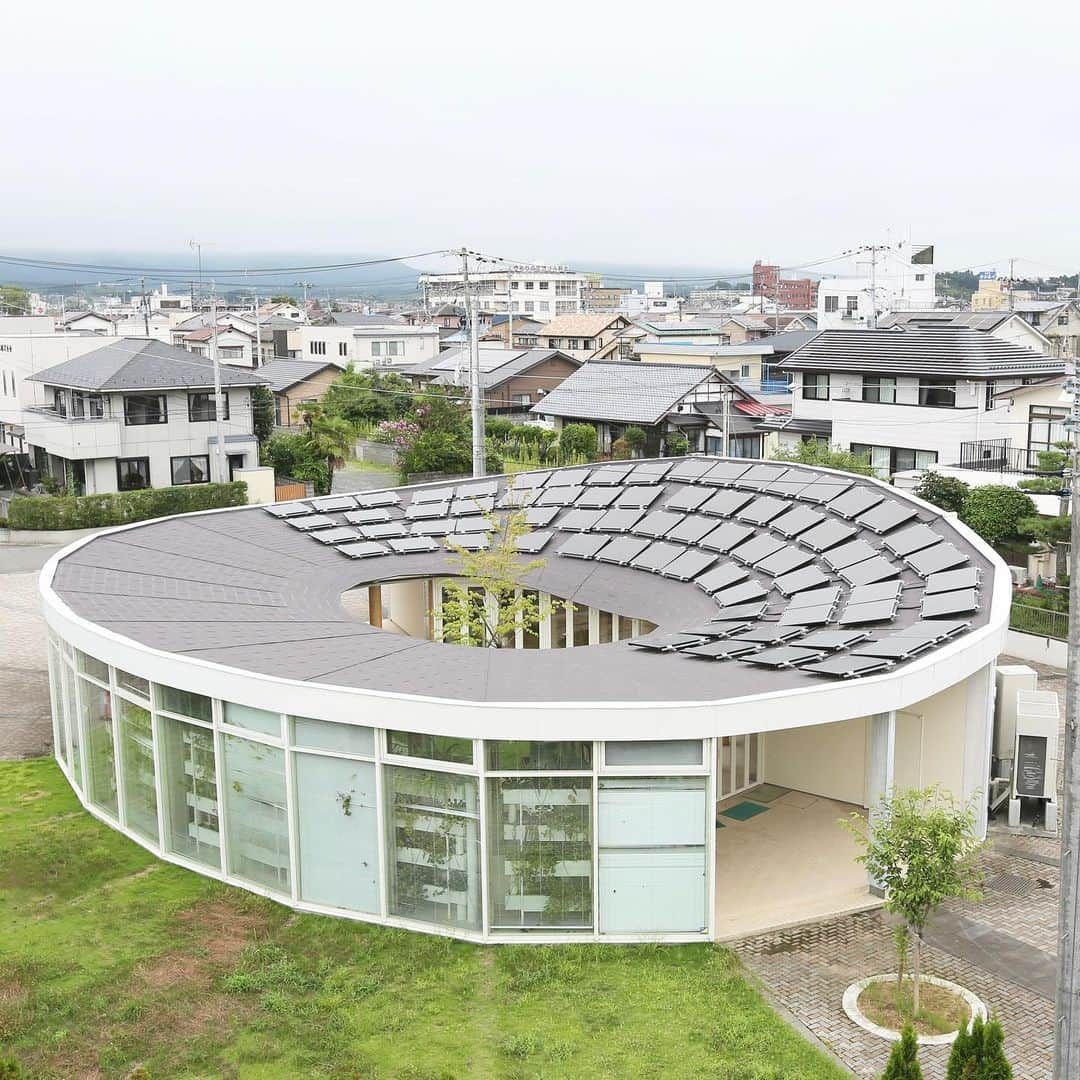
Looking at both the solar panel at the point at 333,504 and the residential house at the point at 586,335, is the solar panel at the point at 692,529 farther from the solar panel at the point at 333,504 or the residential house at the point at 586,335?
the residential house at the point at 586,335

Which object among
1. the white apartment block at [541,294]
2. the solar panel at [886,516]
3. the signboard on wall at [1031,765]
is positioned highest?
the white apartment block at [541,294]

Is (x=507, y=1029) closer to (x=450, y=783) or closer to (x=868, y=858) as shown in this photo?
(x=450, y=783)

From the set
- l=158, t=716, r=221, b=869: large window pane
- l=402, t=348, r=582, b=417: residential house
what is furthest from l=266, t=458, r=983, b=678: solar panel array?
l=402, t=348, r=582, b=417: residential house

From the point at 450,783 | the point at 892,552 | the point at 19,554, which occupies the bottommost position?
the point at 19,554

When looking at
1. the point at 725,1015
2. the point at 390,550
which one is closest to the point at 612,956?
the point at 725,1015

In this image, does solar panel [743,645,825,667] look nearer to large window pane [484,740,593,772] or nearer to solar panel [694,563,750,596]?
large window pane [484,740,593,772]

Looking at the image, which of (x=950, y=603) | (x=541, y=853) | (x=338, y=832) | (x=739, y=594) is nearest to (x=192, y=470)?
(x=739, y=594)

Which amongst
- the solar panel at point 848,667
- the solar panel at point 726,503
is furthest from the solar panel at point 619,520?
the solar panel at point 848,667
